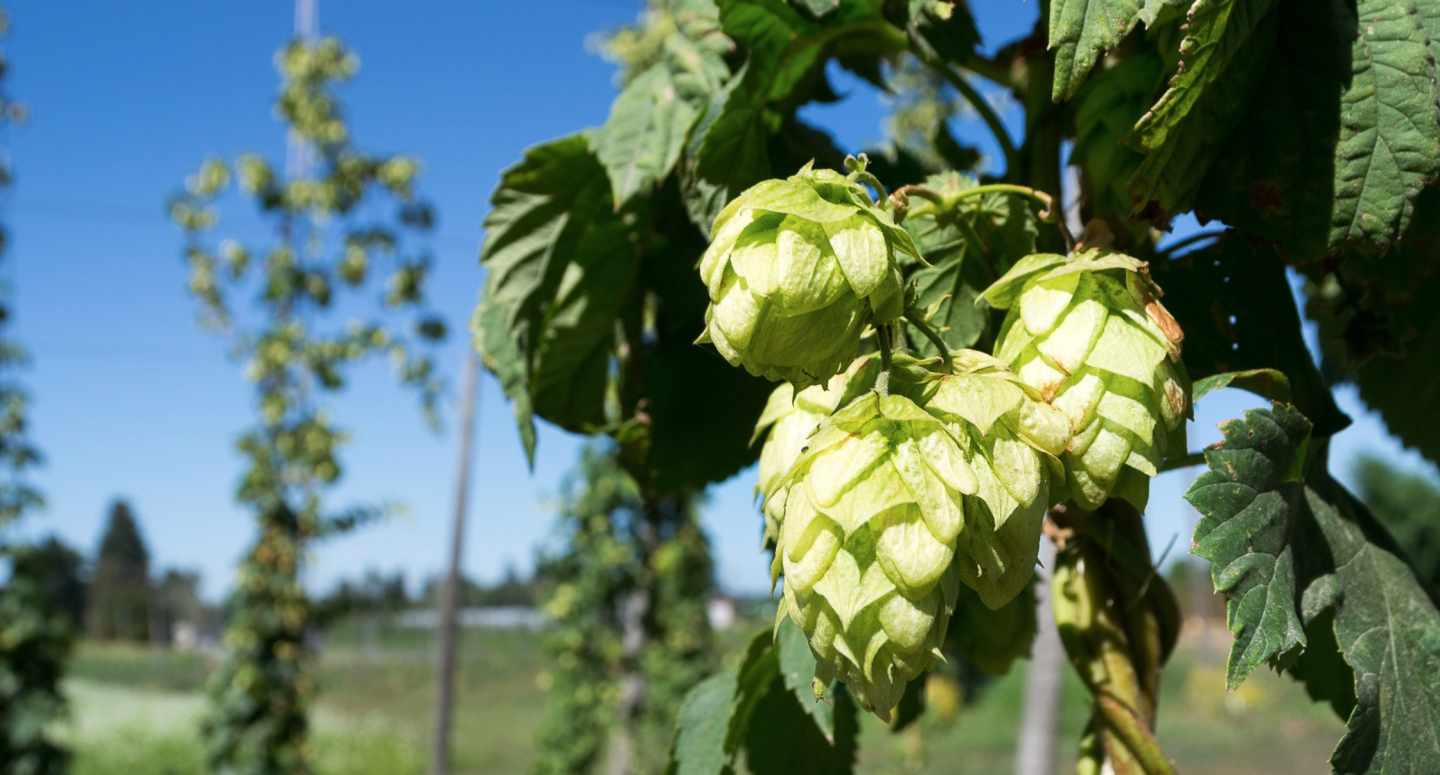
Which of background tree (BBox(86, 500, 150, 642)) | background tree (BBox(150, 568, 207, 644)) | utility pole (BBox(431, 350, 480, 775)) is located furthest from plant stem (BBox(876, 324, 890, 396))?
background tree (BBox(86, 500, 150, 642))

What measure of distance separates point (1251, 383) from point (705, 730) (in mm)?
575

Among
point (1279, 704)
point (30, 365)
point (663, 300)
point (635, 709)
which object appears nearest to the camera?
point (663, 300)

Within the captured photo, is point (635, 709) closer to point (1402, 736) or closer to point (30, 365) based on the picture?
point (30, 365)

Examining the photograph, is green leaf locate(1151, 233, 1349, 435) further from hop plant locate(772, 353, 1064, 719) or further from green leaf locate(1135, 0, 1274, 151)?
hop plant locate(772, 353, 1064, 719)

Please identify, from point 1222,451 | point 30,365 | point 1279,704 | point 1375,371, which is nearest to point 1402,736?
point 1222,451

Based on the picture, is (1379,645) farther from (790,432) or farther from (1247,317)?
(790,432)

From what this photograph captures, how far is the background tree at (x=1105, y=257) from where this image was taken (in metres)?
0.66

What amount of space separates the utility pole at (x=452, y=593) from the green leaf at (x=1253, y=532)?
34.9 ft

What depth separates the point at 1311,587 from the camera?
733 mm

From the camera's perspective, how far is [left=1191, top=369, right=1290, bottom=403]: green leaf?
69 cm

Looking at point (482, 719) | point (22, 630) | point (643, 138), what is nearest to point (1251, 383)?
point (643, 138)

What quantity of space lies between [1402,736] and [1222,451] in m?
0.21

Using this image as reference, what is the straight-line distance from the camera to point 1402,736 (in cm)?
69

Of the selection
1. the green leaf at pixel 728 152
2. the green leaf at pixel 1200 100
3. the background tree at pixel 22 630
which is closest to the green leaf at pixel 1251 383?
the green leaf at pixel 1200 100
